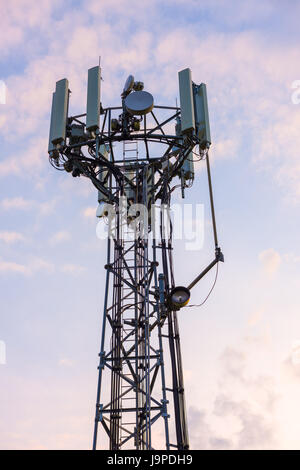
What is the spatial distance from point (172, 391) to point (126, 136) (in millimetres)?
10365

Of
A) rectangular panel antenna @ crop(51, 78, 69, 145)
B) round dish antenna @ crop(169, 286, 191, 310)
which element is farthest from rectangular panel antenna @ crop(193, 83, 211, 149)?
round dish antenna @ crop(169, 286, 191, 310)

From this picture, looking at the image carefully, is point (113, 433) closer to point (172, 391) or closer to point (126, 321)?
point (172, 391)

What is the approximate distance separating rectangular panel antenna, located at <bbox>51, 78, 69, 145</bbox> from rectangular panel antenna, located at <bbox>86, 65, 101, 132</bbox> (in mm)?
1202

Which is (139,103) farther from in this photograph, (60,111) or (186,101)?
(60,111)

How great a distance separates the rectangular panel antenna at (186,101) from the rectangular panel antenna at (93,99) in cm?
346

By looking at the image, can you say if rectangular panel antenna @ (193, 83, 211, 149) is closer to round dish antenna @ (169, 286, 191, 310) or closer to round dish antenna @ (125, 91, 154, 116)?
round dish antenna @ (125, 91, 154, 116)

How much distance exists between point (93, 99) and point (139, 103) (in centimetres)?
194

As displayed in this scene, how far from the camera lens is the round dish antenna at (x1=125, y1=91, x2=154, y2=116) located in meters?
20.2

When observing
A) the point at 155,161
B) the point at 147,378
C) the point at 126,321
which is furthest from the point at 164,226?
the point at 147,378

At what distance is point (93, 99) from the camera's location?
790 inches
